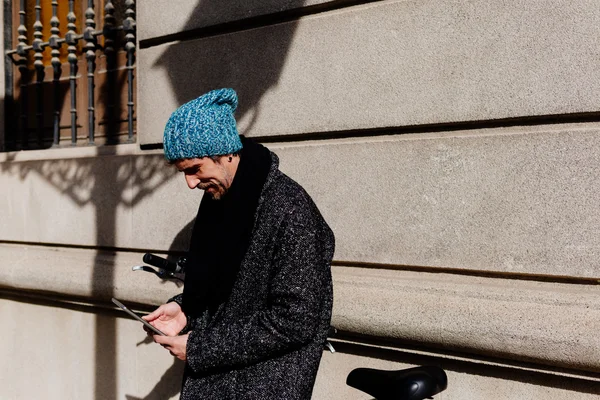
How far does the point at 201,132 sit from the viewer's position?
2652 mm

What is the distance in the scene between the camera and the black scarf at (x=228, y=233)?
2.68 metres

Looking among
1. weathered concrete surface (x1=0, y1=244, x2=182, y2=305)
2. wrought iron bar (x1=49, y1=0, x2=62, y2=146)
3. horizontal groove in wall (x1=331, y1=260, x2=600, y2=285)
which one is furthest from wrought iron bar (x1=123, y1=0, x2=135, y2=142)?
horizontal groove in wall (x1=331, y1=260, x2=600, y2=285)

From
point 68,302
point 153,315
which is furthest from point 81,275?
point 153,315

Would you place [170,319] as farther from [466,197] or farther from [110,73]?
[110,73]

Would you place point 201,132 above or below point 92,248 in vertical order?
above

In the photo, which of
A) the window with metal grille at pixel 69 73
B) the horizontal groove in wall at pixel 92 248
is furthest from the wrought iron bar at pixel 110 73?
the horizontal groove in wall at pixel 92 248

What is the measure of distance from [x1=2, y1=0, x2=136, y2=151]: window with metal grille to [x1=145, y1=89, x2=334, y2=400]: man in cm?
304

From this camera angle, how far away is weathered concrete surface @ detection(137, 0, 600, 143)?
10.8ft

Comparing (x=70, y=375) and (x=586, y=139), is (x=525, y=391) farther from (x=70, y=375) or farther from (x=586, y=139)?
(x=70, y=375)

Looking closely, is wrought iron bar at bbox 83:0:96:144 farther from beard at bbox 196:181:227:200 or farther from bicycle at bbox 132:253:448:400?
bicycle at bbox 132:253:448:400

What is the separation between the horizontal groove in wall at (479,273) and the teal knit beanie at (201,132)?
1.50 meters

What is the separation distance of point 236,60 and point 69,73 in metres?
2.46

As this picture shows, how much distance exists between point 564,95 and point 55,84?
4.69 metres

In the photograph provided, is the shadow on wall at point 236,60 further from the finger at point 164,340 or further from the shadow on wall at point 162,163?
the finger at point 164,340
